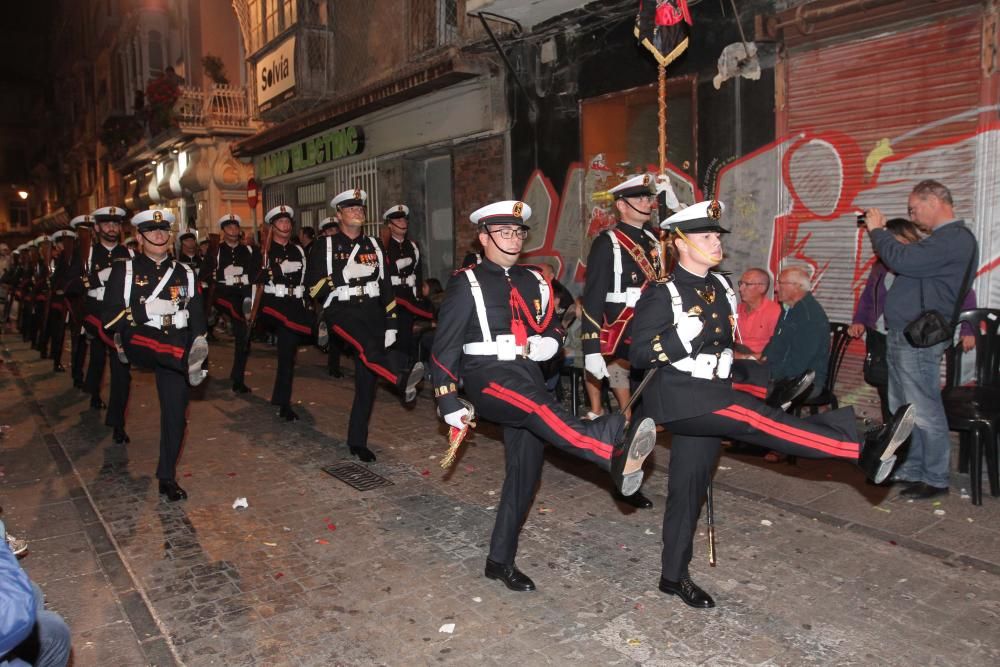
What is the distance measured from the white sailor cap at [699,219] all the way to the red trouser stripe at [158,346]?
4.09 metres

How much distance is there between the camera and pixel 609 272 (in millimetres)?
6527

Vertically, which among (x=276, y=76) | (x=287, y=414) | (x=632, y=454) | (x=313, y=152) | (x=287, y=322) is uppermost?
(x=276, y=76)

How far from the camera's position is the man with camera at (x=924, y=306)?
18.1 feet

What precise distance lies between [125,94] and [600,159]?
27211mm

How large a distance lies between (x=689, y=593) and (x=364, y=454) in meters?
3.87

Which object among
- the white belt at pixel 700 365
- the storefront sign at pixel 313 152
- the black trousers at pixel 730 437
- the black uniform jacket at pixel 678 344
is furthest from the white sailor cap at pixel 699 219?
the storefront sign at pixel 313 152

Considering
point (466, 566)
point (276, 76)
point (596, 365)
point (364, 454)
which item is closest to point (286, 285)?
point (364, 454)

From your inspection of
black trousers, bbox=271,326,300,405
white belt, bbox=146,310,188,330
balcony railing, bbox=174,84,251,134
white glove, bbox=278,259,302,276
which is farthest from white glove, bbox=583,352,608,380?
balcony railing, bbox=174,84,251,134

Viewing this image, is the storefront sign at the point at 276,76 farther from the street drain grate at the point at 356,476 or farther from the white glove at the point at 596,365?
the white glove at the point at 596,365

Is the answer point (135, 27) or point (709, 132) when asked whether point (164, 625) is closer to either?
point (709, 132)

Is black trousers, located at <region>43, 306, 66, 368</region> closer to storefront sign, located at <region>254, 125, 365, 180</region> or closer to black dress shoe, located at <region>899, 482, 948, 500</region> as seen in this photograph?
storefront sign, located at <region>254, 125, 365, 180</region>

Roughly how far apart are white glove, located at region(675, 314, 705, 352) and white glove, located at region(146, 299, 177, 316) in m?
4.46

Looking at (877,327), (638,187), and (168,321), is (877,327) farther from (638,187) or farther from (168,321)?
(168,321)

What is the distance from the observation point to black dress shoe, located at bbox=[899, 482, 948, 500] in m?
5.84
